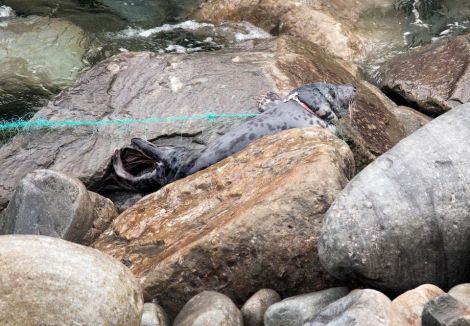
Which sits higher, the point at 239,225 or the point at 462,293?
the point at 462,293

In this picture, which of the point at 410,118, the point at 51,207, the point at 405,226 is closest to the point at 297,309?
the point at 405,226

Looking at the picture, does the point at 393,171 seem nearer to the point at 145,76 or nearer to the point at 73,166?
the point at 73,166

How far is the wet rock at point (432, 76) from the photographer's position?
768cm

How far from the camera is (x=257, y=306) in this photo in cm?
379

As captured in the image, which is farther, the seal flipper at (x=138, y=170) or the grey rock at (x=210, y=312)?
the seal flipper at (x=138, y=170)

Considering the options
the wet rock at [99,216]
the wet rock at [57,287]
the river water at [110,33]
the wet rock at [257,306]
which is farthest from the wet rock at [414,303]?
the river water at [110,33]

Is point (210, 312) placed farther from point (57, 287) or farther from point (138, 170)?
point (138, 170)

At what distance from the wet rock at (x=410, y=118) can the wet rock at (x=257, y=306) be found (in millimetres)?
3633

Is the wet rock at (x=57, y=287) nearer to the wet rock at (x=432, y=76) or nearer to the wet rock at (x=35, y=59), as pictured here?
the wet rock at (x=35, y=59)

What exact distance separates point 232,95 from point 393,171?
10.3 feet

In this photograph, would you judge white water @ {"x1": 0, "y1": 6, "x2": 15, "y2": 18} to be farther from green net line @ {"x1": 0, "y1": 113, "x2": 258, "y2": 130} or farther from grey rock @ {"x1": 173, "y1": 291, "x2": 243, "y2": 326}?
grey rock @ {"x1": 173, "y1": 291, "x2": 243, "y2": 326}

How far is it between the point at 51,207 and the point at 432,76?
186 inches

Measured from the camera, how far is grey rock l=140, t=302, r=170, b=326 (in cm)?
376

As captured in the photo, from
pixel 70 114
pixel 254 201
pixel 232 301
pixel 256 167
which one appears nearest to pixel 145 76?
pixel 70 114
